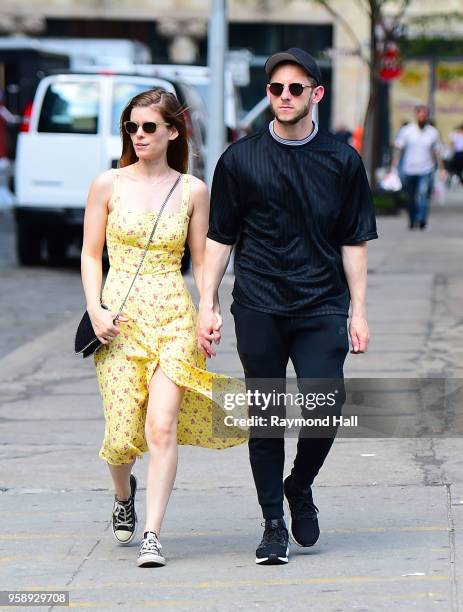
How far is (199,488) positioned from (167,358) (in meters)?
1.48

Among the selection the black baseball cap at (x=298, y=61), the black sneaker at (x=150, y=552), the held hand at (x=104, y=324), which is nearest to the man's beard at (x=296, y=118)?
the black baseball cap at (x=298, y=61)

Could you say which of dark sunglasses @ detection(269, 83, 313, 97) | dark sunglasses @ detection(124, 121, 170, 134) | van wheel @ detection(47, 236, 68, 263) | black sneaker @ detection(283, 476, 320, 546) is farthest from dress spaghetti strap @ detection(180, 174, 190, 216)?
van wheel @ detection(47, 236, 68, 263)

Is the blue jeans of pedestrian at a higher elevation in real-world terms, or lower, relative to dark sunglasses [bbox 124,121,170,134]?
lower

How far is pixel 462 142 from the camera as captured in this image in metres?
37.7

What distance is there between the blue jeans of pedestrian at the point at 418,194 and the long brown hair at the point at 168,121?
17.1 meters

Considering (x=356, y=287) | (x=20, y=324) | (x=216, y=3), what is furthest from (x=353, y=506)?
(x=216, y=3)

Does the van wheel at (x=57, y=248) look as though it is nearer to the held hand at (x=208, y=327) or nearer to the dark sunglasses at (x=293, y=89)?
the held hand at (x=208, y=327)

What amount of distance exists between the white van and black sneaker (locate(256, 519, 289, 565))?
11.5 meters

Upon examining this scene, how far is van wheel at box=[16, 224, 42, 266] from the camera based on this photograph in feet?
58.1

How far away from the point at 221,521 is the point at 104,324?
1.17 m

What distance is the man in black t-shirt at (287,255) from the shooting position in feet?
17.7

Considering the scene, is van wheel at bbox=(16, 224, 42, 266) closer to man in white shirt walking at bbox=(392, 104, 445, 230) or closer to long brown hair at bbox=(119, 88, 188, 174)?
man in white shirt walking at bbox=(392, 104, 445, 230)

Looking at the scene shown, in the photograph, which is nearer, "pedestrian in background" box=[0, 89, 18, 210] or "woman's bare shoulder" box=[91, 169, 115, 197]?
"woman's bare shoulder" box=[91, 169, 115, 197]

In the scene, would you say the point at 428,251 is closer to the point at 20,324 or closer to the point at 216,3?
the point at 216,3
